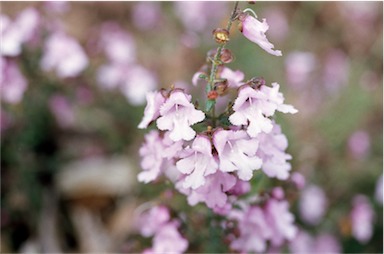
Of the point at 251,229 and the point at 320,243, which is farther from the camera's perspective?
the point at 320,243

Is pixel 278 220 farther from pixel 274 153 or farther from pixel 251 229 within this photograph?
pixel 274 153

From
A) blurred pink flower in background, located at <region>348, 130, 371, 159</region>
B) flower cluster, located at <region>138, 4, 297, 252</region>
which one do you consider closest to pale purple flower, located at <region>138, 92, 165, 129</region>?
flower cluster, located at <region>138, 4, 297, 252</region>

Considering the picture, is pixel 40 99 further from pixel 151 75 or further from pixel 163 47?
pixel 163 47

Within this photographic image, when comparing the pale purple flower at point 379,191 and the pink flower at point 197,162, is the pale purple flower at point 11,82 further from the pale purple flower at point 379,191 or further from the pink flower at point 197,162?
the pale purple flower at point 379,191

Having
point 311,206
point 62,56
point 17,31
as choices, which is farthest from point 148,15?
point 311,206

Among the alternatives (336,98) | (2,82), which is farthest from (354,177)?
(2,82)

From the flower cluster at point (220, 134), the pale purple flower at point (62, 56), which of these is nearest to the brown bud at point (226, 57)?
the flower cluster at point (220, 134)
